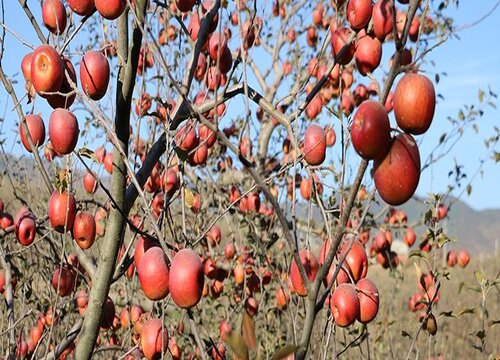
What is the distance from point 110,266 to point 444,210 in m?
2.72

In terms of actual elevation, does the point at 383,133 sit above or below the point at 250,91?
below

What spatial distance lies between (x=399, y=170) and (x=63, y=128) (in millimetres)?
938

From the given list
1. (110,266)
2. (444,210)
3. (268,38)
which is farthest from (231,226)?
(110,266)

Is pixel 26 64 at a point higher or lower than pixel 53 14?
lower

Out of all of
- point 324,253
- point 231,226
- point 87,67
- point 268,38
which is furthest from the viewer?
point 268,38

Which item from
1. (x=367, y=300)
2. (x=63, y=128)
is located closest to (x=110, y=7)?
(x=63, y=128)

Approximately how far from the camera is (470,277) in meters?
13.0

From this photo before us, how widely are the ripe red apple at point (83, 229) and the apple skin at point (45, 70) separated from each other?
0.52 metres

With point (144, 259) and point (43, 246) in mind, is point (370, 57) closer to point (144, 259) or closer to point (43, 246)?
point (144, 259)

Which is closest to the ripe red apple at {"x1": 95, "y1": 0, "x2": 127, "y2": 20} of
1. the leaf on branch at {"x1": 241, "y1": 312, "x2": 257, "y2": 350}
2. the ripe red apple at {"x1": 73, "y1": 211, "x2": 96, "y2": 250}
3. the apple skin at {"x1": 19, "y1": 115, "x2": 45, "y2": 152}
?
the apple skin at {"x1": 19, "y1": 115, "x2": 45, "y2": 152}

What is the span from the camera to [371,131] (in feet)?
3.56

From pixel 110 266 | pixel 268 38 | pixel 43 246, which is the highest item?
pixel 268 38

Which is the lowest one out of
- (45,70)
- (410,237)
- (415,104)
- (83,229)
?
(415,104)

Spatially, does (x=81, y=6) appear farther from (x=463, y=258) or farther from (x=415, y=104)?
(x=463, y=258)
